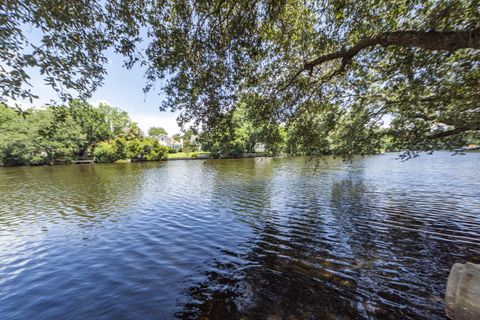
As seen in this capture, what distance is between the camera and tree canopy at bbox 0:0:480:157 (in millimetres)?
4727

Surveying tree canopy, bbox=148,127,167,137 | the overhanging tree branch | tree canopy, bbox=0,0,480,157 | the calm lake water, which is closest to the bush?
the calm lake water

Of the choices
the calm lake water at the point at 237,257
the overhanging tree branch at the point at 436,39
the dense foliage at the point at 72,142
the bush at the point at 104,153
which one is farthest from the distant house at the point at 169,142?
the overhanging tree branch at the point at 436,39

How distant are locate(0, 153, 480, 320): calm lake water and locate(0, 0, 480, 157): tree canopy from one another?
489cm

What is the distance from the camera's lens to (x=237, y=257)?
8.36 metres

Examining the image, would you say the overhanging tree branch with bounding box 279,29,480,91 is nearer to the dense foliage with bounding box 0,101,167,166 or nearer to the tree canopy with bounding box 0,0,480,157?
the tree canopy with bounding box 0,0,480,157

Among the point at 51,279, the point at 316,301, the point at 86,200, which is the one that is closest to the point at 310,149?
the point at 316,301

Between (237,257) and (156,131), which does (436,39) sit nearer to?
(237,257)

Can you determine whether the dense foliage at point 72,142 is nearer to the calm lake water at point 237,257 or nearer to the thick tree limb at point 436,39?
the calm lake water at point 237,257

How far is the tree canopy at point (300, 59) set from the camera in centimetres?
473

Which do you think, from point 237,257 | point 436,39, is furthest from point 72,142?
point 436,39

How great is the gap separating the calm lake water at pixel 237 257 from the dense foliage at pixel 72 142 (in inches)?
1857

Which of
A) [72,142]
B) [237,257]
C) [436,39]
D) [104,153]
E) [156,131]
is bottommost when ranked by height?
[237,257]

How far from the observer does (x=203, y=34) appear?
6.81 meters

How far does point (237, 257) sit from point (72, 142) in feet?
238
